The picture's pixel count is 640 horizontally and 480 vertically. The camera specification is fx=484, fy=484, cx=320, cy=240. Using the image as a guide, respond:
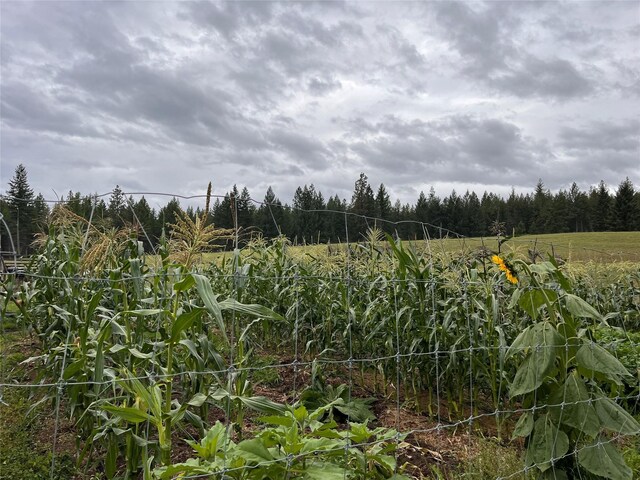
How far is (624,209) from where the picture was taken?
61.6 meters

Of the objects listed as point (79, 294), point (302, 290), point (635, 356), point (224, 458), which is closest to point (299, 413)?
point (224, 458)

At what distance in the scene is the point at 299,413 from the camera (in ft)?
6.53

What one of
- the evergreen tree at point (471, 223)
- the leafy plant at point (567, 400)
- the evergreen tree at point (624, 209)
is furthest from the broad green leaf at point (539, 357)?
the evergreen tree at point (624, 209)

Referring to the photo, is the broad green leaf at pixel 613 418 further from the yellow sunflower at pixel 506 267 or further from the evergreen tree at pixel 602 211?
the evergreen tree at pixel 602 211

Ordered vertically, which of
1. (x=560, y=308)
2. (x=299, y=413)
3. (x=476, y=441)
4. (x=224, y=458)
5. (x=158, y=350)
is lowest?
(x=476, y=441)

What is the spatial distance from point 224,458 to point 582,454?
6.41 ft

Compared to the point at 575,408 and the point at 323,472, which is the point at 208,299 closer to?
the point at 323,472

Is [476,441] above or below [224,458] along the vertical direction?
below

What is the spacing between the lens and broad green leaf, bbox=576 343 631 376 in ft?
8.20

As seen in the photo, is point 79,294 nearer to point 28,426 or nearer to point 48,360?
point 48,360

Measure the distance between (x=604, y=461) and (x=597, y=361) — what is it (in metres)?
0.52

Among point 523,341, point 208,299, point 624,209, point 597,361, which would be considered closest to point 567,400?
point 597,361

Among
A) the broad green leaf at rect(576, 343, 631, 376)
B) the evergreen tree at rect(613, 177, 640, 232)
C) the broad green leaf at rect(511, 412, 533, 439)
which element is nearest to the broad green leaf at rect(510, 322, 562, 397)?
the broad green leaf at rect(576, 343, 631, 376)

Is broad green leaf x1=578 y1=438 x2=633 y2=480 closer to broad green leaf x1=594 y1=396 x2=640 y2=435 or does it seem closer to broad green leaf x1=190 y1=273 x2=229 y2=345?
broad green leaf x1=594 y1=396 x2=640 y2=435
